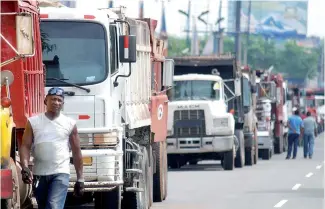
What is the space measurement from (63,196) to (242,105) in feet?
80.2

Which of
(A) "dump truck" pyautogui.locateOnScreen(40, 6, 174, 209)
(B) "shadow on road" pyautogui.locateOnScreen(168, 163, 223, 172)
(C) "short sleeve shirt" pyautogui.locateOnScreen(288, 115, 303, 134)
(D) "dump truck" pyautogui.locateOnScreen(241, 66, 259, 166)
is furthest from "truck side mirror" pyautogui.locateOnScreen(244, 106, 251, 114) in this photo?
(A) "dump truck" pyautogui.locateOnScreen(40, 6, 174, 209)

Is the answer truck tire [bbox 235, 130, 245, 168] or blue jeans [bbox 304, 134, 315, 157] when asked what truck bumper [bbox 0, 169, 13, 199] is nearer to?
truck tire [bbox 235, 130, 245, 168]

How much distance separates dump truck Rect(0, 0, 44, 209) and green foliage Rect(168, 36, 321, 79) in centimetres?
13004

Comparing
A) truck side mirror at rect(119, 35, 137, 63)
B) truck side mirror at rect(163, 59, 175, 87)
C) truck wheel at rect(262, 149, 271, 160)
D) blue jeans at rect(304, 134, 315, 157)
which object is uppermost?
truck side mirror at rect(119, 35, 137, 63)

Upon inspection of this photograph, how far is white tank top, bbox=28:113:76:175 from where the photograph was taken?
12953 mm

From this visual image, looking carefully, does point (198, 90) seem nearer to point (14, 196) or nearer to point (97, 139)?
point (97, 139)

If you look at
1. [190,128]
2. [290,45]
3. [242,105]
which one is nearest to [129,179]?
[190,128]

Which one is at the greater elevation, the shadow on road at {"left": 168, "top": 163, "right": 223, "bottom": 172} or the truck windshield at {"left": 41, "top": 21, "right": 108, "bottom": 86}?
the truck windshield at {"left": 41, "top": 21, "right": 108, "bottom": 86}

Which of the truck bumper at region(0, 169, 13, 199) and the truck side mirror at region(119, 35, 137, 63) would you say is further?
the truck side mirror at region(119, 35, 137, 63)

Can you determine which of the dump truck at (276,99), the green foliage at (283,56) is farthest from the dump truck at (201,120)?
the green foliage at (283,56)

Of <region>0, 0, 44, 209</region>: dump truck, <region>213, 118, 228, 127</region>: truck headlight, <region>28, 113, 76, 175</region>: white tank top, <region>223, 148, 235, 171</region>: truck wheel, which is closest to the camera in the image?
<region>0, 0, 44, 209</region>: dump truck

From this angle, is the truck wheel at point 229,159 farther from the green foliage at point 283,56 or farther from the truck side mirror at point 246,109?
the green foliage at point 283,56

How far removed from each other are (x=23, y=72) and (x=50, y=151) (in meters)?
1.61

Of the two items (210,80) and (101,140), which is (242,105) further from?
(101,140)
